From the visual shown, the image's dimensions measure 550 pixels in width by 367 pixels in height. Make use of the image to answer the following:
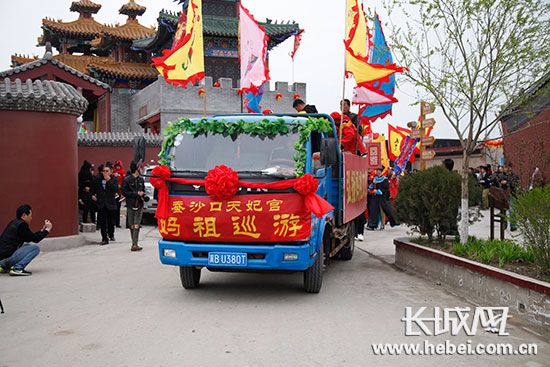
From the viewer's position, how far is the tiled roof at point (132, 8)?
42.1 metres

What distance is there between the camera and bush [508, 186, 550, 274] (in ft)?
20.4

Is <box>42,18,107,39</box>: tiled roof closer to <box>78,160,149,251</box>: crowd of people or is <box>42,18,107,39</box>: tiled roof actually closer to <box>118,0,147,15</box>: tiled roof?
<box>118,0,147,15</box>: tiled roof

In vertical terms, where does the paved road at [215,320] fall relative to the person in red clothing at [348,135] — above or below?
below

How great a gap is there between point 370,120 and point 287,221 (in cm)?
602

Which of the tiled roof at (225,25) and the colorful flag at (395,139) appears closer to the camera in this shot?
the colorful flag at (395,139)

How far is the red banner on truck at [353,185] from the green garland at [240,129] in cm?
142

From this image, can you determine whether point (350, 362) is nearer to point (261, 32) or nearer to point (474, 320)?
point (474, 320)

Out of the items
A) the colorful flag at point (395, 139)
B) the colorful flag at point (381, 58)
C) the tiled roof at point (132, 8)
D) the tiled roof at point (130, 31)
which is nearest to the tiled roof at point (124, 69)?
the tiled roof at point (130, 31)

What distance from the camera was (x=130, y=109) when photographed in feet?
126

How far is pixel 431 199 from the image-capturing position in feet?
29.5

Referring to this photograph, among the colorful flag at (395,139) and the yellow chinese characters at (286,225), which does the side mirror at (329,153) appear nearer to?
the yellow chinese characters at (286,225)

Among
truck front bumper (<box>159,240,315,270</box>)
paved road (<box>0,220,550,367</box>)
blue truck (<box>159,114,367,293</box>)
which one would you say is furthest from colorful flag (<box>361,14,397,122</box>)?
truck front bumper (<box>159,240,315,270</box>)

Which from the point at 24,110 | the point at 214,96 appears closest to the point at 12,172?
the point at 24,110

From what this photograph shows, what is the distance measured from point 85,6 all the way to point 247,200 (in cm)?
4438
